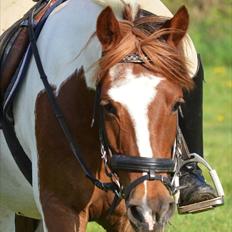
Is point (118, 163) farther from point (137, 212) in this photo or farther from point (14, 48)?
point (14, 48)

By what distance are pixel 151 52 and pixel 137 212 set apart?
0.76 metres

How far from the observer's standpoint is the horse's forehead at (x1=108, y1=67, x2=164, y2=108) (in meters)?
4.36

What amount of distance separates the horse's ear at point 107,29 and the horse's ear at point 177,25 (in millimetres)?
257

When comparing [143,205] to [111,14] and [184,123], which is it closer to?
[111,14]

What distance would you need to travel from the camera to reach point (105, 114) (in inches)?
175

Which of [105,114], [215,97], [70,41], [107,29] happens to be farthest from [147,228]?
[215,97]

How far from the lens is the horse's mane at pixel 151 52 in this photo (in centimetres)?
448

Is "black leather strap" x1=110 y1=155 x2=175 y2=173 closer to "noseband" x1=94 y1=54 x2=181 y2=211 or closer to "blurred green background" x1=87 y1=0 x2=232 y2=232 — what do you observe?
"noseband" x1=94 y1=54 x2=181 y2=211

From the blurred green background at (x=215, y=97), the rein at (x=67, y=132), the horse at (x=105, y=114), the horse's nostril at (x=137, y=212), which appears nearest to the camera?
the horse's nostril at (x=137, y=212)

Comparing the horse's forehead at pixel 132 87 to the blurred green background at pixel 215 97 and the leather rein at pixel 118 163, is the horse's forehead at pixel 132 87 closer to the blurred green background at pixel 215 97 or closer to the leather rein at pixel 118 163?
the leather rein at pixel 118 163

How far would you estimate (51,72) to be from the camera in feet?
16.6

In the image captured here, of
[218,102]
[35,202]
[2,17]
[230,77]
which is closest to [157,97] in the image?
[35,202]

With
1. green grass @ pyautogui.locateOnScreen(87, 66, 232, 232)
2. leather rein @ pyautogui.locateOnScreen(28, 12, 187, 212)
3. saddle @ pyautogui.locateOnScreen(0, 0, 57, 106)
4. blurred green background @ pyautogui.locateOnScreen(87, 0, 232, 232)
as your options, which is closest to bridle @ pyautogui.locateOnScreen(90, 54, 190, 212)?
leather rein @ pyautogui.locateOnScreen(28, 12, 187, 212)

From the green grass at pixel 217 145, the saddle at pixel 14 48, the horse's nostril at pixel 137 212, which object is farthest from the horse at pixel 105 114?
the green grass at pixel 217 145
